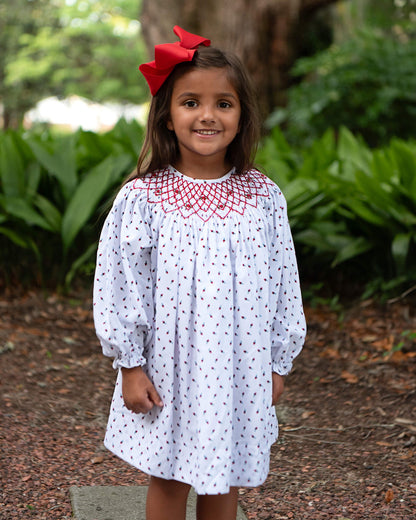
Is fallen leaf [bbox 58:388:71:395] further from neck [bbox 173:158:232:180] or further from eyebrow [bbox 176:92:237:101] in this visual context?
eyebrow [bbox 176:92:237:101]

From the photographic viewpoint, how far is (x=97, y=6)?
21.2 metres

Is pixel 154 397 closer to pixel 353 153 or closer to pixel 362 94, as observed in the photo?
pixel 353 153

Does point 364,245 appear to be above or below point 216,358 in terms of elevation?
below

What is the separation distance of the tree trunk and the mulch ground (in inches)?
173

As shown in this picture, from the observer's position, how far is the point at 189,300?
168 centimetres

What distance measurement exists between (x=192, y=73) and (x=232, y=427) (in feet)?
2.87

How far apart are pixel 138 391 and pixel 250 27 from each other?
6.61 metres

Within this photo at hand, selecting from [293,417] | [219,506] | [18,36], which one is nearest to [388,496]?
[293,417]

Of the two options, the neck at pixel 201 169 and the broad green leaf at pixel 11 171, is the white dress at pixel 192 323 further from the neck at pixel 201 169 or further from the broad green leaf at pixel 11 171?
the broad green leaf at pixel 11 171

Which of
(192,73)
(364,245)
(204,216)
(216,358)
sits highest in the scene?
(192,73)

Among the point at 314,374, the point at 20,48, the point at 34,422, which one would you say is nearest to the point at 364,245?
the point at 314,374

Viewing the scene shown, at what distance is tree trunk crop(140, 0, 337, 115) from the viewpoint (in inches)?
299

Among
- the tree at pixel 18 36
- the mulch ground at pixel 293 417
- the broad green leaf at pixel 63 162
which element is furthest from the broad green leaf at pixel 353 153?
the tree at pixel 18 36

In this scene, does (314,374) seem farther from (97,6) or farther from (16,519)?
(97,6)
